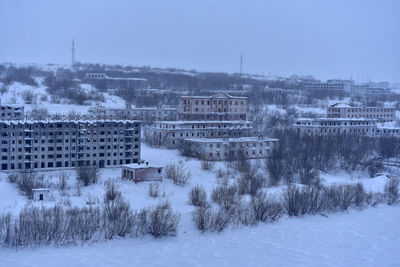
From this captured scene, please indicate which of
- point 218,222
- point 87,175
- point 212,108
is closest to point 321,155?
point 212,108

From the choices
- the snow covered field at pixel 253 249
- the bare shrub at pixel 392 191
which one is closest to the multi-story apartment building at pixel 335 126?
the bare shrub at pixel 392 191

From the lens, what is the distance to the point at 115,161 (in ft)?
56.1

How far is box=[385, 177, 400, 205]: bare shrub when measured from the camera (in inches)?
592

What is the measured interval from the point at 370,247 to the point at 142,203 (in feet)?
16.4

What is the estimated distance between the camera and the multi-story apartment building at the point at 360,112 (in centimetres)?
2878

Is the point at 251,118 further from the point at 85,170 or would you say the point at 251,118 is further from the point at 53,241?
the point at 53,241

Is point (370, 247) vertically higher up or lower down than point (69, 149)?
lower down

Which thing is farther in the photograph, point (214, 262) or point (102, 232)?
point (102, 232)

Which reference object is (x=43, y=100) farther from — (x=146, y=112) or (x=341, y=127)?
(x=341, y=127)

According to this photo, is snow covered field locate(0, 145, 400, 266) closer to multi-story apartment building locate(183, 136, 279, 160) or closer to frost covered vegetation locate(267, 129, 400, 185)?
frost covered vegetation locate(267, 129, 400, 185)

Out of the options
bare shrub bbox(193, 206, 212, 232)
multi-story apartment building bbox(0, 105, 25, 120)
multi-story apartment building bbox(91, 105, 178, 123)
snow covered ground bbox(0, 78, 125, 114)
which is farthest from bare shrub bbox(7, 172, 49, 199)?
snow covered ground bbox(0, 78, 125, 114)

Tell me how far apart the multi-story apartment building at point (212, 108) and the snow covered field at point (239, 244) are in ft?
32.8

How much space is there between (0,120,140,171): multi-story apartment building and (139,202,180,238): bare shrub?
17.2ft

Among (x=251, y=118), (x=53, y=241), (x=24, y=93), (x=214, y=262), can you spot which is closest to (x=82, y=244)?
(x=53, y=241)
